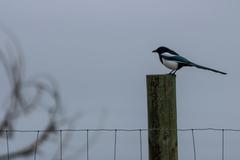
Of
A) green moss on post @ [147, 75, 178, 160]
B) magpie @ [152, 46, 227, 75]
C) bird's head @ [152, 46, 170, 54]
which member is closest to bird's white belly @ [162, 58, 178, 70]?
magpie @ [152, 46, 227, 75]

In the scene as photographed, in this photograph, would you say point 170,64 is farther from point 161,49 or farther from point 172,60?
point 161,49

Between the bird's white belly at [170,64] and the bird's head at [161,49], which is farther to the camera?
the bird's head at [161,49]

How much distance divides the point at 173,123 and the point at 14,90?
1.43m

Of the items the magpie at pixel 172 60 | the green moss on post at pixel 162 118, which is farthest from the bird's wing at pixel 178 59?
the green moss on post at pixel 162 118

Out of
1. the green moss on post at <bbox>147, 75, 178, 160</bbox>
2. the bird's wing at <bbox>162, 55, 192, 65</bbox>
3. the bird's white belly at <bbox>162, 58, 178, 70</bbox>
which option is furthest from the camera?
the bird's wing at <bbox>162, 55, 192, 65</bbox>

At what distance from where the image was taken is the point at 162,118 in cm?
491

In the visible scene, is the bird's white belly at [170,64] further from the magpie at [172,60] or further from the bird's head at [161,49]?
the bird's head at [161,49]

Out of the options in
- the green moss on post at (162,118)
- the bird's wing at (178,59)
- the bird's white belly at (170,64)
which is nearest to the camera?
the green moss on post at (162,118)

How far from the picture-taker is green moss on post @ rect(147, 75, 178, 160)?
4910mm

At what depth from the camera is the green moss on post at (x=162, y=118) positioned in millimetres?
4910

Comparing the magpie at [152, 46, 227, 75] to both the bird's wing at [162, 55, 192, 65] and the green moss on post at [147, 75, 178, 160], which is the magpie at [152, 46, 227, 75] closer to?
the bird's wing at [162, 55, 192, 65]

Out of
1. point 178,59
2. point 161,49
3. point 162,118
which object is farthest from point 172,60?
point 162,118

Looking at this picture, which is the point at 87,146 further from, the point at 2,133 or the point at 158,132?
the point at 2,133

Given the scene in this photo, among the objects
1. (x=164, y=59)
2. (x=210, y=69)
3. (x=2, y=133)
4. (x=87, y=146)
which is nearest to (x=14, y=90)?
(x=2, y=133)
